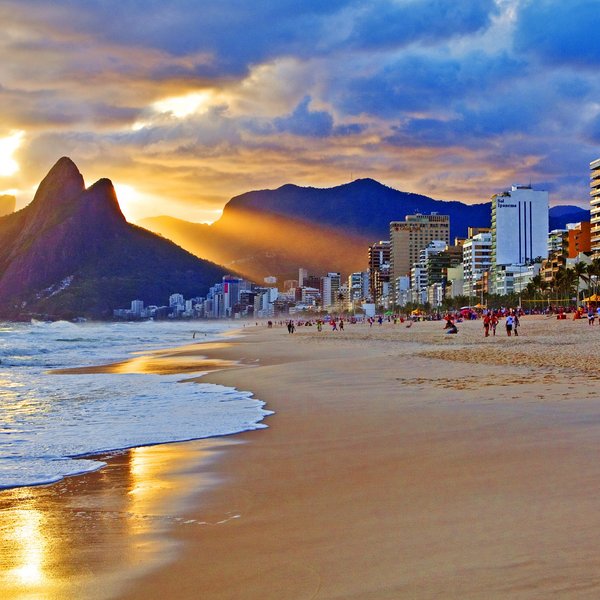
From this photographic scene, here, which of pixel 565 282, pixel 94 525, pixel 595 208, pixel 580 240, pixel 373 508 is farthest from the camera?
pixel 580 240

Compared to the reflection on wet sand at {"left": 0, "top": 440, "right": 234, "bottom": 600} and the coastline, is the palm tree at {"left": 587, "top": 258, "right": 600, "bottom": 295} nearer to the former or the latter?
the coastline

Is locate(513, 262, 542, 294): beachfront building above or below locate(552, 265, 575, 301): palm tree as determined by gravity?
above

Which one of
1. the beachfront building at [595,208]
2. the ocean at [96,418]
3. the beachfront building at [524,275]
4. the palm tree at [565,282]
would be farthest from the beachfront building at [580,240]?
the ocean at [96,418]

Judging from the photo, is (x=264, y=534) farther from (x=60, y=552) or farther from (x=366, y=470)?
(x=366, y=470)

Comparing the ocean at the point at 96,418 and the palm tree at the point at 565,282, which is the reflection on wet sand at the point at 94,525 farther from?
the palm tree at the point at 565,282

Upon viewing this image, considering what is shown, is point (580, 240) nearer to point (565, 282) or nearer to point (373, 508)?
point (565, 282)

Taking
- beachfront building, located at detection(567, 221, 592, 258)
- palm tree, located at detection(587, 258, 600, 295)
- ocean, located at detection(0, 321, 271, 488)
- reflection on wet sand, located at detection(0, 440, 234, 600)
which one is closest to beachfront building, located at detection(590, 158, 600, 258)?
beachfront building, located at detection(567, 221, 592, 258)

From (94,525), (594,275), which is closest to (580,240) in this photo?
(594,275)
